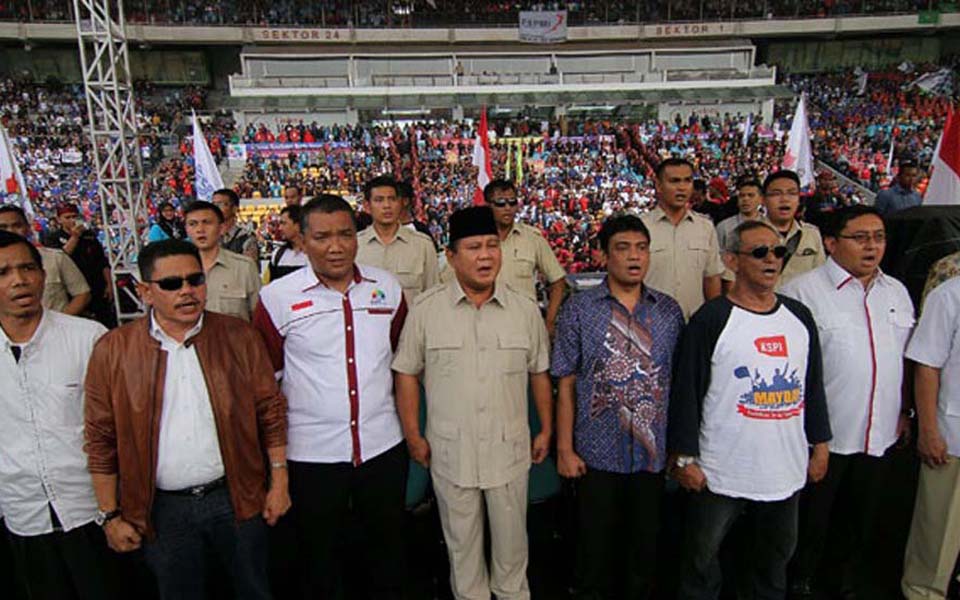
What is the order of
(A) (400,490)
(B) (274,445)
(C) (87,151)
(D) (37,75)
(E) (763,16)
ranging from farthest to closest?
(E) (763,16), (D) (37,75), (C) (87,151), (A) (400,490), (B) (274,445)

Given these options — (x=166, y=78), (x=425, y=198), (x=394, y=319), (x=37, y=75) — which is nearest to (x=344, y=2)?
(x=166, y=78)

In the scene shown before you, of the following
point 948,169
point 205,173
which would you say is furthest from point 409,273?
point 205,173

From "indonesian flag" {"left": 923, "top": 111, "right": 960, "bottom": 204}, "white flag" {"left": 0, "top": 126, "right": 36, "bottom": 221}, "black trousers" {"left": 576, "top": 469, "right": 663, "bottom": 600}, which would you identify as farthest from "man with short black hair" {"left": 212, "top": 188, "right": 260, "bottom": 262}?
"indonesian flag" {"left": 923, "top": 111, "right": 960, "bottom": 204}

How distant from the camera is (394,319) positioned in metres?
2.73

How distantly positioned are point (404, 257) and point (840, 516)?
264 centimetres

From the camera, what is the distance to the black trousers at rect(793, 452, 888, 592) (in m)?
2.75

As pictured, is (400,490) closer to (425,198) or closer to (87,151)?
(425,198)

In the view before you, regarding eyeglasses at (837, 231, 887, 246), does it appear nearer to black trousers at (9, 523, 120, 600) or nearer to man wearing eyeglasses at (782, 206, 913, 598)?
man wearing eyeglasses at (782, 206, 913, 598)

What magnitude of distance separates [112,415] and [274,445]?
21.5 inches

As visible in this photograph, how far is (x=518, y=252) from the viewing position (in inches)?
159

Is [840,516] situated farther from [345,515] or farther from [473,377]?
[345,515]

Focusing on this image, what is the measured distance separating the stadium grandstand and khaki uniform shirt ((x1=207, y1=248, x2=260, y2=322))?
34.5ft

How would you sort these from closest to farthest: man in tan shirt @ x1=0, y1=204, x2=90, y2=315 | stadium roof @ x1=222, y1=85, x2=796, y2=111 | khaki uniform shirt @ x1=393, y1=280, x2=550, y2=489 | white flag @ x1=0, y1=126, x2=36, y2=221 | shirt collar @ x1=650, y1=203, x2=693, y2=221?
khaki uniform shirt @ x1=393, y1=280, x2=550, y2=489
shirt collar @ x1=650, y1=203, x2=693, y2=221
man in tan shirt @ x1=0, y1=204, x2=90, y2=315
white flag @ x1=0, y1=126, x2=36, y2=221
stadium roof @ x1=222, y1=85, x2=796, y2=111

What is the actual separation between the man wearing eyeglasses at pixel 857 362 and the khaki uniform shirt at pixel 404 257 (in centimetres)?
211
